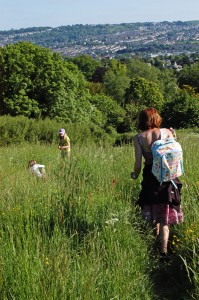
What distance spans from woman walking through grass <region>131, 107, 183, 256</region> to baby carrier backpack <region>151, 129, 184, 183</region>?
13 cm

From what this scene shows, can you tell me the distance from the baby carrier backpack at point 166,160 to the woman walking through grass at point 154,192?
0.13 m

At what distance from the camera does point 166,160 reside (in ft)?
15.3

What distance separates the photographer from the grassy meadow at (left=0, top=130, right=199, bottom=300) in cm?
332

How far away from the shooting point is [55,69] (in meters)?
37.4

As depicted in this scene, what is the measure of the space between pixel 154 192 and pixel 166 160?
397 mm

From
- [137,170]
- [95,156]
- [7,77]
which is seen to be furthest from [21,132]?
[137,170]

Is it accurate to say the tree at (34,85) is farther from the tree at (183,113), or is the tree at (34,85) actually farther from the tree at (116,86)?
the tree at (116,86)

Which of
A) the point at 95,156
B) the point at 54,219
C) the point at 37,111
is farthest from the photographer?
the point at 37,111

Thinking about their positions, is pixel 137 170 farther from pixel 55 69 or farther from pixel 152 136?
pixel 55 69

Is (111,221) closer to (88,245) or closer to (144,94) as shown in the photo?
(88,245)

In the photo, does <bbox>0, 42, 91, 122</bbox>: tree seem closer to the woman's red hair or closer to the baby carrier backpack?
the woman's red hair

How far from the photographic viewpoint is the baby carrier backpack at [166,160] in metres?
4.65

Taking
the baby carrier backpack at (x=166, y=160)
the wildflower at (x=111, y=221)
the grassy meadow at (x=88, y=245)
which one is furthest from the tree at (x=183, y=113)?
the wildflower at (x=111, y=221)

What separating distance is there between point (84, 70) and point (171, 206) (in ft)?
335
